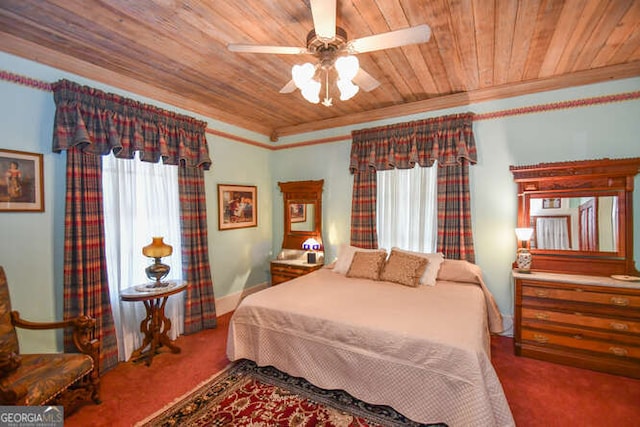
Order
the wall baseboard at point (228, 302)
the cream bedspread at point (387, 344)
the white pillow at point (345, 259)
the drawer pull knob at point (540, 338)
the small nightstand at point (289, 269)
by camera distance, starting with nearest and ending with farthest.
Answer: the cream bedspread at point (387, 344) → the drawer pull knob at point (540, 338) → the white pillow at point (345, 259) → the wall baseboard at point (228, 302) → the small nightstand at point (289, 269)

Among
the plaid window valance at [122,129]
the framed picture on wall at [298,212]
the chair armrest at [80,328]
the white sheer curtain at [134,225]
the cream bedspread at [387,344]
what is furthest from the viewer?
the framed picture on wall at [298,212]

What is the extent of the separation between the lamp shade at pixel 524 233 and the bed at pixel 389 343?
642 millimetres

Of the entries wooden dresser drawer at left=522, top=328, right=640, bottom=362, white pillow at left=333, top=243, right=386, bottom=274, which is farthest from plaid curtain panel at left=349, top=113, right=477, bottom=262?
wooden dresser drawer at left=522, top=328, right=640, bottom=362

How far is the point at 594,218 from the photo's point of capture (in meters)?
2.81

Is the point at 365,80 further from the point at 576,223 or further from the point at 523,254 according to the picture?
the point at 576,223

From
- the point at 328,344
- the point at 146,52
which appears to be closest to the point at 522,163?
the point at 328,344

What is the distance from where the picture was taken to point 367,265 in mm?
3234

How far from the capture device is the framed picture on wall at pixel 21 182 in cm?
214

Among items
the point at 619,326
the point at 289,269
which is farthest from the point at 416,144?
the point at 619,326

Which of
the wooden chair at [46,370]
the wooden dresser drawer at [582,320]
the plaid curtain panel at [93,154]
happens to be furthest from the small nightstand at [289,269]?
the wooden dresser drawer at [582,320]

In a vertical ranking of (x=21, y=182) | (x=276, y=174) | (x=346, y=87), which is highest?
(x=346, y=87)

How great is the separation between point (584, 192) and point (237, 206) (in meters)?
4.04

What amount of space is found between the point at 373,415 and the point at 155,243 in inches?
95.9

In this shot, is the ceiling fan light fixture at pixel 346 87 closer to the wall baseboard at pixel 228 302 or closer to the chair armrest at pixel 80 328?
the chair armrest at pixel 80 328
